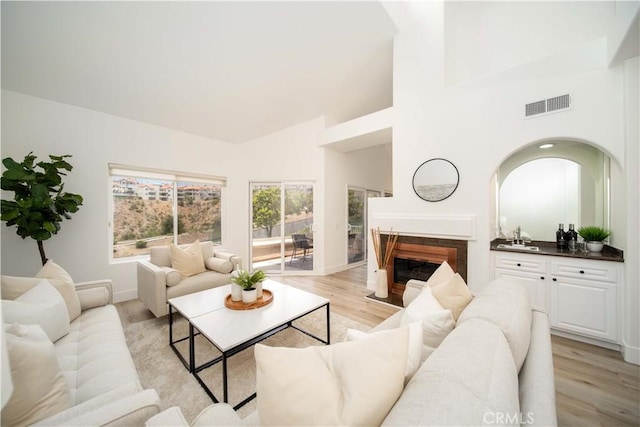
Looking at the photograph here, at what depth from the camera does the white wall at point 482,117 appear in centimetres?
210

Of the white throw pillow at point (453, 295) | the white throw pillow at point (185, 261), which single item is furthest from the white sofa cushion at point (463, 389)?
the white throw pillow at point (185, 261)

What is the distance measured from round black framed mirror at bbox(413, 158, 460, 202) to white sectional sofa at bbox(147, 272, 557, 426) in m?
2.05

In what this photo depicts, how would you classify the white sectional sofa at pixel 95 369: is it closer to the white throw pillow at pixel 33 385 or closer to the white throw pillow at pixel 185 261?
the white throw pillow at pixel 33 385

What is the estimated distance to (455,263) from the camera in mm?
2875

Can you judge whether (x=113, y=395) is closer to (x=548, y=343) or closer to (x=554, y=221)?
(x=548, y=343)

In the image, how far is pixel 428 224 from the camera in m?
3.07

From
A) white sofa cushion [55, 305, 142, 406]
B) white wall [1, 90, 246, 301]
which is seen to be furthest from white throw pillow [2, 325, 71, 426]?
white wall [1, 90, 246, 301]

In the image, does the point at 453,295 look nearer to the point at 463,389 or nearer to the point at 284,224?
the point at 463,389

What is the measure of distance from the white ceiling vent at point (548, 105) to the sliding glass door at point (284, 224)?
3.35 metres

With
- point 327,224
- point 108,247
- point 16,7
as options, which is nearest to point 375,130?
point 327,224

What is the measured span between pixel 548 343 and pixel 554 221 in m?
2.81

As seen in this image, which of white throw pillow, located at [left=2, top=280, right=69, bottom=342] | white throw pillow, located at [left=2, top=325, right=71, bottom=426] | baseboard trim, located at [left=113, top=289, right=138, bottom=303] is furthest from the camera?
baseboard trim, located at [left=113, top=289, right=138, bottom=303]

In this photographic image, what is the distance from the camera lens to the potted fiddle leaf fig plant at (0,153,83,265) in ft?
7.27

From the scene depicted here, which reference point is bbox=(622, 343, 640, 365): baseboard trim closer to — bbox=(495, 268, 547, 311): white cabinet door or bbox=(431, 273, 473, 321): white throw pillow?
bbox=(495, 268, 547, 311): white cabinet door
